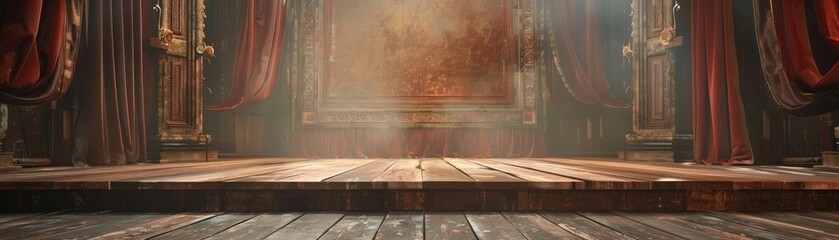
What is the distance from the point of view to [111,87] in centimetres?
340

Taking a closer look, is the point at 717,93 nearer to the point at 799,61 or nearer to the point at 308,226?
the point at 799,61

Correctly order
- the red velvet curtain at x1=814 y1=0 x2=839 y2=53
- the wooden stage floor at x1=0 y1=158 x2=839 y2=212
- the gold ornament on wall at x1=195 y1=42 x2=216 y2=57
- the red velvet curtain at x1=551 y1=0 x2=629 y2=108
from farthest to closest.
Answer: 1. the red velvet curtain at x1=551 y1=0 x2=629 y2=108
2. the gold ornament on wall at x1=195 y1=42 x2=216 y2=57
3. the red velvet curtain at x1=814 y1=0 x2=839 y2=53
4. the wooden stage floor at x1=0 y1=158 x2=839 y2=212

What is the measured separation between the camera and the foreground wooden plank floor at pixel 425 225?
4.74ft

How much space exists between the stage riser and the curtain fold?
52.3 inches

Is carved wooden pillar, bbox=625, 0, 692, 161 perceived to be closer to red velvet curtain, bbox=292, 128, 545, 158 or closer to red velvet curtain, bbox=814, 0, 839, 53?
red velvet curtain, bbox=814, 0, 839, 53

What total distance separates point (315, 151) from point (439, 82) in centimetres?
131

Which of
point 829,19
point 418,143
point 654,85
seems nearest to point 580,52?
point 654,85

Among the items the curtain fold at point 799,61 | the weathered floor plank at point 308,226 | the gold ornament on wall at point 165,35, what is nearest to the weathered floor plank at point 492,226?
the weathered floor plank at point 308,226

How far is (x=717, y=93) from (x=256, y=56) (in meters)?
3.51

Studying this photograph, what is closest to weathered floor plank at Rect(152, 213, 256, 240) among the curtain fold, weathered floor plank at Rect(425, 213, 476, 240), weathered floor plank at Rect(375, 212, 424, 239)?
weathered floor plank at Rect(375, 212, 424, 239)

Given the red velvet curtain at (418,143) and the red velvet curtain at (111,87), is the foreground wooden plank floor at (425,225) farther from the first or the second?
the red velvet curtain at (418,143)

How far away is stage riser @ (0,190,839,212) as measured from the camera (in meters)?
1.87

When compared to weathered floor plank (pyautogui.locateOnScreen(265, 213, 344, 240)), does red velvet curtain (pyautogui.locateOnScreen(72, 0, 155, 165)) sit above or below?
above

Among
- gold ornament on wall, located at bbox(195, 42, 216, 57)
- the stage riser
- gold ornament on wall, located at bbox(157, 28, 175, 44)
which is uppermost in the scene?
gold ornament on wall, located at bbox(157, 28, 175, 44)
